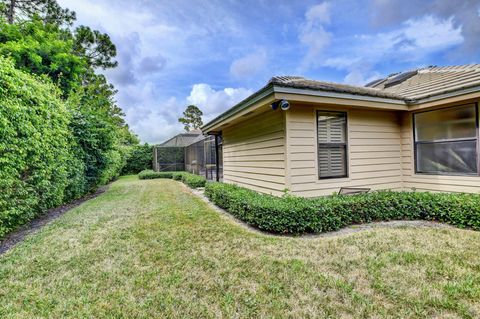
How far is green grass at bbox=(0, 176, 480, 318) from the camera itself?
2127mm

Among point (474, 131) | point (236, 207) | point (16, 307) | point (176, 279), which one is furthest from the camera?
point (236, 207)

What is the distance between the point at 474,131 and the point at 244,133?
17.2 ft

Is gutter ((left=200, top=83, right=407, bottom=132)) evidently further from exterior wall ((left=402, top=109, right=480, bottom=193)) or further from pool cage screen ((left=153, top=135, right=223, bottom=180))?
pool cage screen ((left=153, top=135, right=223, bottom=180))

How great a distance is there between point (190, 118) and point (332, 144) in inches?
1522

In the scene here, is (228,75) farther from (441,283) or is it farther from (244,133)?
(441,283)

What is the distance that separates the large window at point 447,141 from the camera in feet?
16.3

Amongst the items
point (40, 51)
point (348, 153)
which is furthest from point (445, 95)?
point (40, 51)

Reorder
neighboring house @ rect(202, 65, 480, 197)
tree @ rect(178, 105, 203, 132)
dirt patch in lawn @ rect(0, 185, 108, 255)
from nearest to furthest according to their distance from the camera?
1. dirt patch in lawn @ rect(0, 185, 108, 255)
2. neighboring house @ rect(202, 65, 480, 197)
3. tree @ rect(178, 105, 203, 132)

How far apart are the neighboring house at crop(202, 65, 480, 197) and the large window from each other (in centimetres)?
2

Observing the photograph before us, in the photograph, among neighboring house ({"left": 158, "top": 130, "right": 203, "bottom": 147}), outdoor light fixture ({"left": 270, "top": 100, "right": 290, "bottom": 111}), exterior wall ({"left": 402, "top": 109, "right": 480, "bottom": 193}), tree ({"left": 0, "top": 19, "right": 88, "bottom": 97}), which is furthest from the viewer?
neighboring house ({"left": 158, "top": 130, "right": 203, "bottom": 147})

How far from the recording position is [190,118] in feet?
137

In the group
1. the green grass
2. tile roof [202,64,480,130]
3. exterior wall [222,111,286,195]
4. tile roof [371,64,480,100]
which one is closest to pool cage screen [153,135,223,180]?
exterior wall [222,111,286,195]

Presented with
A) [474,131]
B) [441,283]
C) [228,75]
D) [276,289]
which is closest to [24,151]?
[276,289]

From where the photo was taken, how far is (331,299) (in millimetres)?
2238
